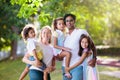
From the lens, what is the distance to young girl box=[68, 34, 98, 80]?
14.3ft

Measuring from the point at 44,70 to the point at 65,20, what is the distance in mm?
741

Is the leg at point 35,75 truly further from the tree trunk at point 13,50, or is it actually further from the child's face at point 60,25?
the tree trunk at point 13,50

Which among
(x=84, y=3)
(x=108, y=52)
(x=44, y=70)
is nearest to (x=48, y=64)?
(x=44, y=70)

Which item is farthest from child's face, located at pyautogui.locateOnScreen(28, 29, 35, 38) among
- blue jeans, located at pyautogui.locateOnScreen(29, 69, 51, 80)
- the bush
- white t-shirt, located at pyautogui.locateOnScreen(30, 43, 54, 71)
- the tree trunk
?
the bush

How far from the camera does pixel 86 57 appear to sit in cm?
Answer: 442

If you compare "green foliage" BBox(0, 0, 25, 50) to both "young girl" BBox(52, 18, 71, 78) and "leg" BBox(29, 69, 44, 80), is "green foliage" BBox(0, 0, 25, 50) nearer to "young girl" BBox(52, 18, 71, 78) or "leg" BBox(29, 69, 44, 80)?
"young girl" BBox(52, 18, 71, 78)

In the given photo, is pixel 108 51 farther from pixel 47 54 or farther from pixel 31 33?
pixel 47 54

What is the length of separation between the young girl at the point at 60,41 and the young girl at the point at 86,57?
0.49 ft

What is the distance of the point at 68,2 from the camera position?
27.5 feet

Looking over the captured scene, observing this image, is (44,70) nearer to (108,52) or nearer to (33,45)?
(33,45)

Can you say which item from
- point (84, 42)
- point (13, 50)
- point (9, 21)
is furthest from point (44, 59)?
point (13, 50)

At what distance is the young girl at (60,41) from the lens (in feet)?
14.5

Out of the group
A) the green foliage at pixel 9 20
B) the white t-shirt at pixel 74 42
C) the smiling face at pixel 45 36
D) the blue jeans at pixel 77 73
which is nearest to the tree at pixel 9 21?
the green foliage at pixel 9 20

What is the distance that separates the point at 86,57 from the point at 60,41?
48 centimetres
